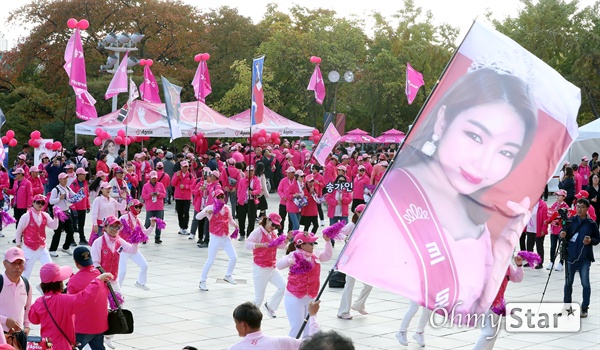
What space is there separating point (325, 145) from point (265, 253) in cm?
1169

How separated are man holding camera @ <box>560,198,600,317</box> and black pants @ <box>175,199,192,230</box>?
11106 mm

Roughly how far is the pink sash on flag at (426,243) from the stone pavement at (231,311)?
5.69 metres

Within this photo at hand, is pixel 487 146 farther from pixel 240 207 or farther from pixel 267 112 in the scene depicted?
pixel 267 112

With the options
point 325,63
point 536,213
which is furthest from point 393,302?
point 325,63

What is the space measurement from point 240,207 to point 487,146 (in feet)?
51.6

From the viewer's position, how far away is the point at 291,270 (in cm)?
1063

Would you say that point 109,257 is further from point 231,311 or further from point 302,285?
point 302,285

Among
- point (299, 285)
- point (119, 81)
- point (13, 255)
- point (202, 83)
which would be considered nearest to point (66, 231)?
point (299, 285)

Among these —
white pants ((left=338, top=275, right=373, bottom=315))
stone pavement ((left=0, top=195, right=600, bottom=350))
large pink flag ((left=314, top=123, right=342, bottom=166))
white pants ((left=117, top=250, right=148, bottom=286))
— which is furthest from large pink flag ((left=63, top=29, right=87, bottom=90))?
white pants ((left=338, top=275, right=373, bottom=315))

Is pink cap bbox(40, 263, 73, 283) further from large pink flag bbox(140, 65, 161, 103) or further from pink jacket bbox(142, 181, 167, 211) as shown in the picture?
large pink flag bbox(140, 65, 161, 103)

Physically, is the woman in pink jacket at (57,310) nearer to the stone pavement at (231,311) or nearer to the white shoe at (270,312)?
the stone pavement at (231,311)

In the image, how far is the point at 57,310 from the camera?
7.54 metres

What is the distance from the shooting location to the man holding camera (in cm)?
1305

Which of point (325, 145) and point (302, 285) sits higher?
point (325, 145)
